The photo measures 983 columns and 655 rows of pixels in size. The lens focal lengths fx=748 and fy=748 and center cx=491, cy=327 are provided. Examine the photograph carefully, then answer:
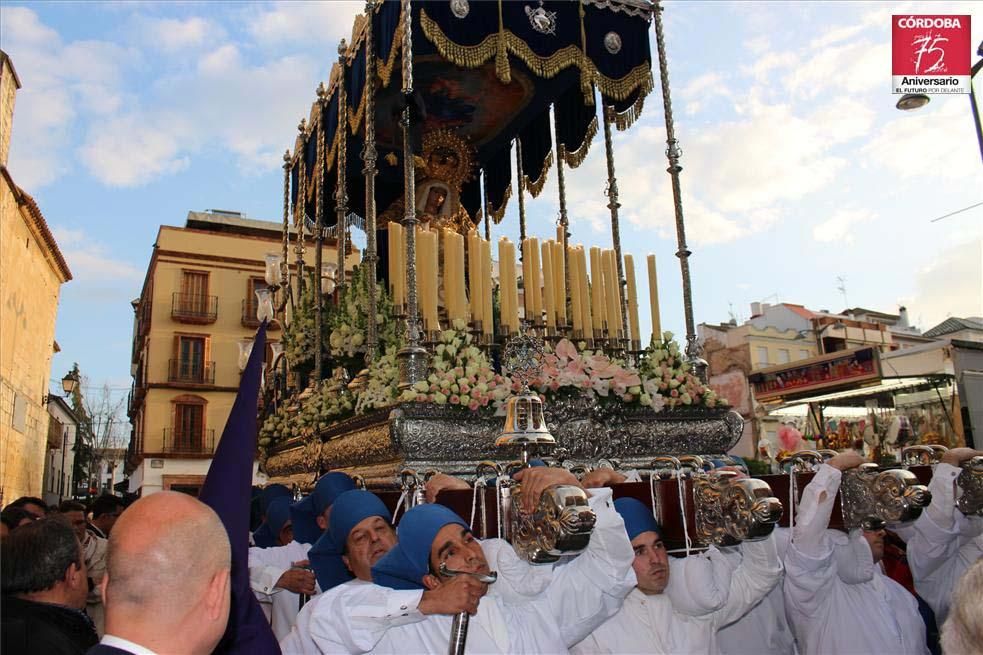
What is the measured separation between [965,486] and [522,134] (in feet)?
23.3

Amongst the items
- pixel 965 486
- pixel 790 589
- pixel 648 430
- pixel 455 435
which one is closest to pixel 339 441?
pixel 455 435

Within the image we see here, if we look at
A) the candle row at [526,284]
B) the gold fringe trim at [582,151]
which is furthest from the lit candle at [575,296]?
the gold fringe trim at [582,151]

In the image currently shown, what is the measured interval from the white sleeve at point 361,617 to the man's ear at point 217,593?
861mm

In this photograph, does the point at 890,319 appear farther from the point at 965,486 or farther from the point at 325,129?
the point at 965,486

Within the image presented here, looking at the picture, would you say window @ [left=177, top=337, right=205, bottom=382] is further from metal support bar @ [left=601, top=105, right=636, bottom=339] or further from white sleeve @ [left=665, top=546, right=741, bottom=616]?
white sleeve @ [left=665, top=546, right=741, bottom=616]

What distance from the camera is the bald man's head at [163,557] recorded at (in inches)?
60.8

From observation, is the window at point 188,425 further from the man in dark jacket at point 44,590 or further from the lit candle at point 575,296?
the man in dark jacket at point 44,590

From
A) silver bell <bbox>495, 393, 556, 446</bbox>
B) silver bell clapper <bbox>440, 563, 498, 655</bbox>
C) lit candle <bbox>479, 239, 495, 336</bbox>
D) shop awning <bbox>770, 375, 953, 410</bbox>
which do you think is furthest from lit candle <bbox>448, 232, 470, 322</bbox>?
shop awning <bbox>770, 375, 953, 410</bbox>

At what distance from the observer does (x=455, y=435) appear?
5.00m

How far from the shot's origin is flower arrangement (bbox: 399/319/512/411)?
16.3 ft

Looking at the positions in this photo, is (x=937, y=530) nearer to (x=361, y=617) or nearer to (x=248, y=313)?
(x=361, y=617)

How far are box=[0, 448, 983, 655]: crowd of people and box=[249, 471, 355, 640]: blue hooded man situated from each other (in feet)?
0.07

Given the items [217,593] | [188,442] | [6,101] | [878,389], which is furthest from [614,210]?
[188,442]

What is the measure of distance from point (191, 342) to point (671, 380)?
23.1m
